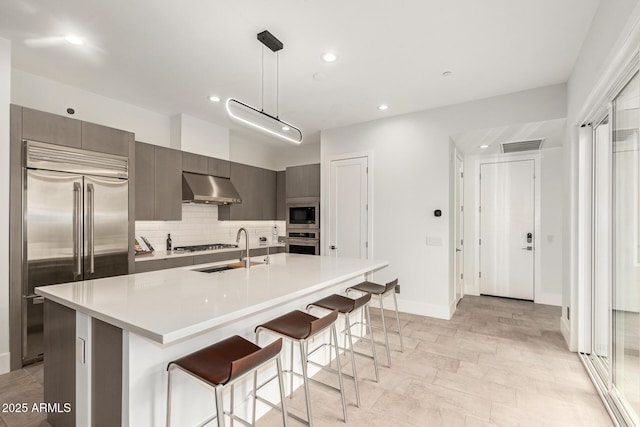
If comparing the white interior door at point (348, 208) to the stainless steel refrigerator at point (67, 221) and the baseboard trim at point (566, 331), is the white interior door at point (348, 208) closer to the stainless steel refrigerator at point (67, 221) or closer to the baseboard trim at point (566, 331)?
the baseboard trim at point (566, 331)

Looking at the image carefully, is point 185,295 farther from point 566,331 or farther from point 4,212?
point 566,331

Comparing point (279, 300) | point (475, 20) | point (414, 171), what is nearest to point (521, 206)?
point (414, 171)

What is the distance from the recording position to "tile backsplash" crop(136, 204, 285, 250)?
435 centimetres

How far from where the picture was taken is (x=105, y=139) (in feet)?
10.8

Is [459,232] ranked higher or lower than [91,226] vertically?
lower

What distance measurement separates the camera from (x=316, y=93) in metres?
3.71

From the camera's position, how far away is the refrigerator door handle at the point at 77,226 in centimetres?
298

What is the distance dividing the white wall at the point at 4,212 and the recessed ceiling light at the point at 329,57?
9.04 feet

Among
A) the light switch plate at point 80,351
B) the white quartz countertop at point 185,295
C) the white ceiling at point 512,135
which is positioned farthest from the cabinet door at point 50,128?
the white ceiling at point 512,135

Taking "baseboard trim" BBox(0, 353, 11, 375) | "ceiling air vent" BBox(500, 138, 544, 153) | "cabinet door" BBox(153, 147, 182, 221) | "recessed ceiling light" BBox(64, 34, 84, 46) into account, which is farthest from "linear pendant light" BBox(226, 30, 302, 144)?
"ceiling air vent" BBox(500, 138, 544, 153)

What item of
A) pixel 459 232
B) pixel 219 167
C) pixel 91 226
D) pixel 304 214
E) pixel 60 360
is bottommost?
pixel 60 360

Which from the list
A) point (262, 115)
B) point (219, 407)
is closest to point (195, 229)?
point (262, 115)

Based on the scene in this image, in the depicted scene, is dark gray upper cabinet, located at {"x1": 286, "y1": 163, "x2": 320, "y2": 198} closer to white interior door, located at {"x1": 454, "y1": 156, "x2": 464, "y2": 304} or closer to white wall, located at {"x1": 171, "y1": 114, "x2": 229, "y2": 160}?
white wall, located at {"x1": 171, "y1": 114, "x2": 229, "y2": 160}

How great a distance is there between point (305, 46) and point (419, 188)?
2.49m
